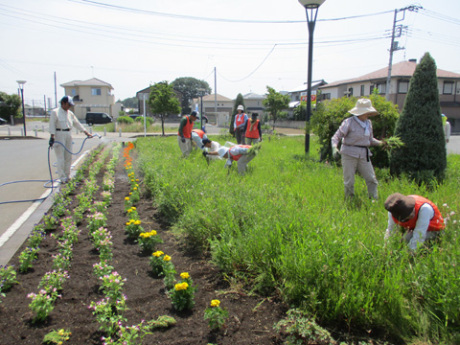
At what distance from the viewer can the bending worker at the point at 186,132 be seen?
29.4ft

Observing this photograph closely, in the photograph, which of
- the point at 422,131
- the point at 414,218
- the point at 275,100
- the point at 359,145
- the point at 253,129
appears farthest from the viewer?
the point at 275,100

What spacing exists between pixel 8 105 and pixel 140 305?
4821 cm

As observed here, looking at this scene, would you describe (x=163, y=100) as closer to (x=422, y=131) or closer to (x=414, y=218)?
(x=422, y=131)

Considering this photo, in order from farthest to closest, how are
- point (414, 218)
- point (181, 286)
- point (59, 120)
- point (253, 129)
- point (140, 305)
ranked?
1. point (253, 129)
2. point (59, 120)
3. point (414, 218)
4. point (140, 305)
5. point (181, 286)

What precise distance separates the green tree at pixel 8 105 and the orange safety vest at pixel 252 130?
138 feet

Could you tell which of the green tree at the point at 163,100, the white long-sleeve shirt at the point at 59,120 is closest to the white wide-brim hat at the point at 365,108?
the white long-sleeve shirt at the point at 59,120

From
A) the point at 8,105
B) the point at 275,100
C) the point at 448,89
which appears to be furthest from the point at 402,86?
the point at 8,105

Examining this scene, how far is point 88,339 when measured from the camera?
2271 mm

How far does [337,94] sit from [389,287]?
45203 mm

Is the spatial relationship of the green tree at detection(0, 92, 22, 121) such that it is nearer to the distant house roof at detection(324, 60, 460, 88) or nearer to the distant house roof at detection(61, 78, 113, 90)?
the distant house roof at detection(61, 78, 113, 90)

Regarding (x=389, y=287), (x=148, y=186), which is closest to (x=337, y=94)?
(x=148, y=186)

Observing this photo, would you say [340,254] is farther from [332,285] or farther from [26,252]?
[26,252]

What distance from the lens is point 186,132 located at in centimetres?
915

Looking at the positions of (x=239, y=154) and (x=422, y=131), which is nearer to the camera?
(x=422, y=131)
